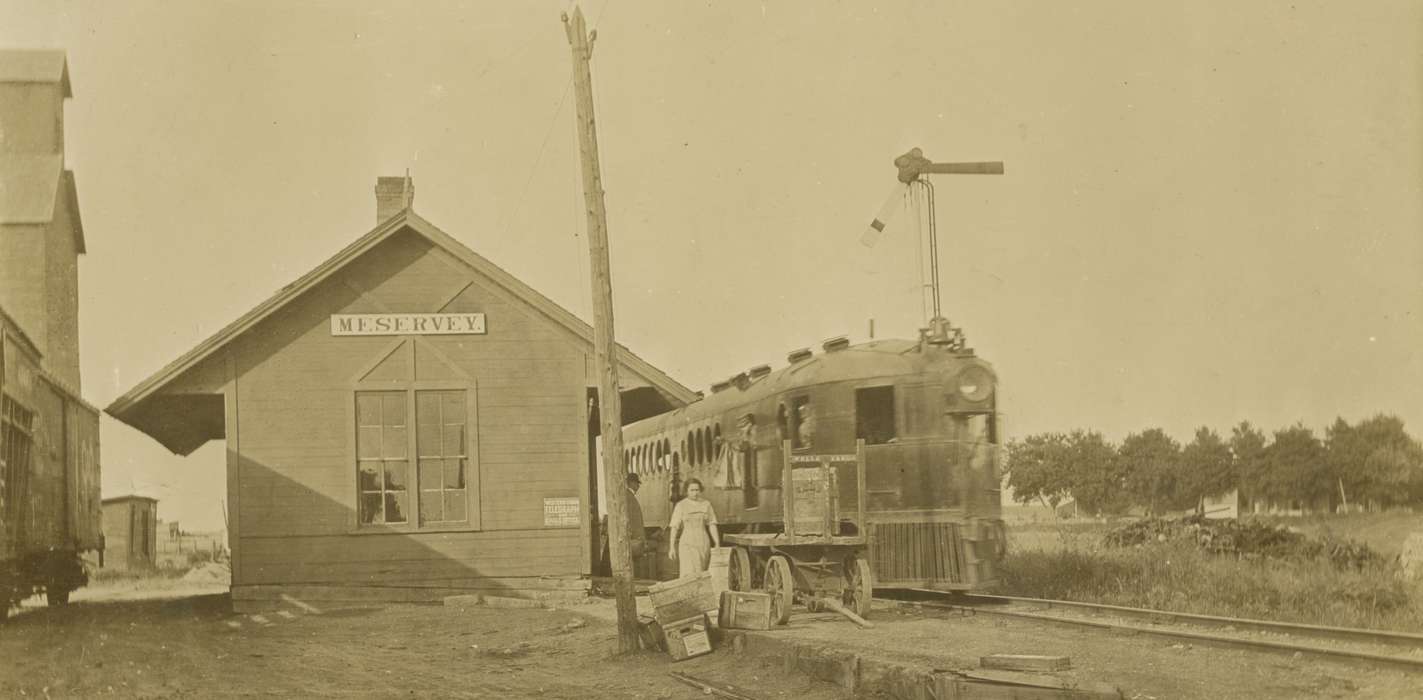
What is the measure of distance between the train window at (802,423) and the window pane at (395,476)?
6.07 meters

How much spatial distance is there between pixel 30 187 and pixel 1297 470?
59372 mm

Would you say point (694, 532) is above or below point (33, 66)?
below

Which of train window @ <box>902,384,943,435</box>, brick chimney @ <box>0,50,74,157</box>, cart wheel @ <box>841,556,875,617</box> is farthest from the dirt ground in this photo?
brick chimney @ <box>0,50,74,157</box>

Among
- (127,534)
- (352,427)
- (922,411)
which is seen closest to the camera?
(922,411)

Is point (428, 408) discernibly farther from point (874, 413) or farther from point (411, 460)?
point (874, 413)

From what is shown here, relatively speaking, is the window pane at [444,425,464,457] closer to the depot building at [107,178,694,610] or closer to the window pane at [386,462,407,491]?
the depot building at [107,178,694,610]

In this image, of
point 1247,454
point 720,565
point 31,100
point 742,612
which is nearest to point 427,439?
point 720,565

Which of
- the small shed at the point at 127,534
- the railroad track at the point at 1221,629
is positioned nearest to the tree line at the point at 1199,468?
the small shed at the point at 127,534

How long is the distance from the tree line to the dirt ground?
156 ft

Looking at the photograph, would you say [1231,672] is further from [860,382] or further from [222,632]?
[222,632]

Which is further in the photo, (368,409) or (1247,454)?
(1247,454)

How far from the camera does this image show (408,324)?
19641 mm

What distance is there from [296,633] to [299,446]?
4.02 meters

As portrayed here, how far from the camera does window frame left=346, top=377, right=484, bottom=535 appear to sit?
19.2 metres
